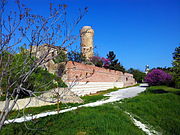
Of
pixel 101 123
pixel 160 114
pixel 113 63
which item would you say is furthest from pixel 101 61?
pixel 101 123

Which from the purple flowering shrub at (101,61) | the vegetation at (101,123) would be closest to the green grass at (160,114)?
the vegetation at (101,123)

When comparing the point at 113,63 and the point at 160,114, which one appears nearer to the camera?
the point at 160,114

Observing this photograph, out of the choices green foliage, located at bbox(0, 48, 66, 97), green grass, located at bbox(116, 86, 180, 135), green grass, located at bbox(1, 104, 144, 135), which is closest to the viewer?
green foliage, located at bbox(0, 48, 66, 97)

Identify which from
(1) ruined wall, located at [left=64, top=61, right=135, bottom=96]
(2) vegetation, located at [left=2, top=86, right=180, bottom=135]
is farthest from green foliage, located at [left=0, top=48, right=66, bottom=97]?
(1) ruined wall, located at [left=64, top=61, right=135, bottom=96]

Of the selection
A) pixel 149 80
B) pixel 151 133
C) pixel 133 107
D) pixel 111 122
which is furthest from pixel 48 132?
pixel 149 80

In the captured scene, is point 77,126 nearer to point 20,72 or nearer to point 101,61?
point 20,72

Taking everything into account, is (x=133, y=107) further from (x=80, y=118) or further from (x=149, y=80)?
(x=149, y=80)

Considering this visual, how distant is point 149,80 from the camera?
20.0 m

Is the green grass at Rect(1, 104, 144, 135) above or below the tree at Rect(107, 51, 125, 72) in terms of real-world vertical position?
below

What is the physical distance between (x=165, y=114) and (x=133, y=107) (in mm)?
1486

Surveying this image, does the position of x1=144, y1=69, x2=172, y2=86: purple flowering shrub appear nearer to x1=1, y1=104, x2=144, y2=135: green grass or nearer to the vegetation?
the vegetation

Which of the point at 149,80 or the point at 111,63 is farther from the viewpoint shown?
the point at 111,63

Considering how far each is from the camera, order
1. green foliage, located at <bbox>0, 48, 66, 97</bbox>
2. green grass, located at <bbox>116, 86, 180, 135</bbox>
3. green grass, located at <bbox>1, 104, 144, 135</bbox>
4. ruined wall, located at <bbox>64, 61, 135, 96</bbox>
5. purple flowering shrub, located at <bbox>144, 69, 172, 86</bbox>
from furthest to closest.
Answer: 1. purple flowering shrub, located at <bbox>144, 69, 172, 86</bbox>
2. ruined wall, located at <bbox>64, 61, 135, 96</bbox>
3. green grass, located at <bbox>116, 86, 180, 135</bbox>
4. green grass, located at <bbox>1, 104, 144, 135</bbox>
5. green foliage, located at <bbox>0, 48, 66, 97</bbox>

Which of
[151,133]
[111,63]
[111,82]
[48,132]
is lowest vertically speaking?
[151,133]
